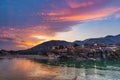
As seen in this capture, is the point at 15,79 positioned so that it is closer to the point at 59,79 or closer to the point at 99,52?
the point at 59,79

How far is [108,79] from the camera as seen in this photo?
165 feet

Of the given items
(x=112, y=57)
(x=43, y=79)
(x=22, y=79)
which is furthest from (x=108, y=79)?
(x=112, y=57)

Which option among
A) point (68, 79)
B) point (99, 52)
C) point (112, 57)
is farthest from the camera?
point (99, 52)

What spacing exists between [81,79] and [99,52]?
146725 millimetres

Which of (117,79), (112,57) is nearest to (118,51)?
(112,57)

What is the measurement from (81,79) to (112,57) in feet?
446

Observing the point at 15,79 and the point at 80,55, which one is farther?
the point at 80,55

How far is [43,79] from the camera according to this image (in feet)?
163

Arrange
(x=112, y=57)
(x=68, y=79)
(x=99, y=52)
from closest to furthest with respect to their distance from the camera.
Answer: (x=68, y=79), (x=112, y=57), (x=99, y=52)

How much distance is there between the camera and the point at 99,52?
636 feet

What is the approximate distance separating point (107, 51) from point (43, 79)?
15023 cm

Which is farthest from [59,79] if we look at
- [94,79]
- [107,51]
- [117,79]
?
[107,51]

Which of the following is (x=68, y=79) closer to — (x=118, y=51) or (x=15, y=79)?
(x=15, y=79)

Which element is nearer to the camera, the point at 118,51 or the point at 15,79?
the point at 15,79
